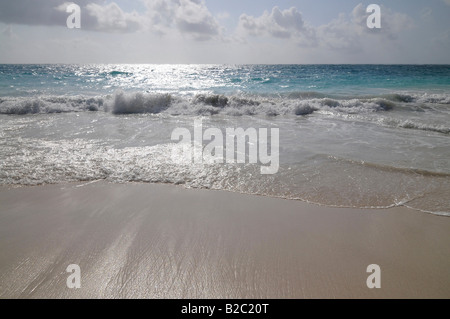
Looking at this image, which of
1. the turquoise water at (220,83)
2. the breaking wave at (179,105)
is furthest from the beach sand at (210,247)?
the turquoise water at (220,83)

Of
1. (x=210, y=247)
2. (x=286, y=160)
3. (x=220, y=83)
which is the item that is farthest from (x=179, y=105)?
(x=220, y=83)

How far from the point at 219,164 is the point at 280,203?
5.97ft

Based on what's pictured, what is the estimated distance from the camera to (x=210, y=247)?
3.11 m

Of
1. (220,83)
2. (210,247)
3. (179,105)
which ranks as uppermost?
(220,83)

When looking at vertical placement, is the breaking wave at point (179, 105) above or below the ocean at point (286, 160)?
above

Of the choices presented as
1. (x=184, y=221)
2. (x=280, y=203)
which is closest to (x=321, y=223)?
(x=280, y=203)

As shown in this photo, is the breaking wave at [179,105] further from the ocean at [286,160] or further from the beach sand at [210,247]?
the beach sand at [210,247]

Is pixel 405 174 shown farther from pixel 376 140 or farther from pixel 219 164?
pixel 219 164

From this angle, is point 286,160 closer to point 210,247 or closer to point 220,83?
point 210,247

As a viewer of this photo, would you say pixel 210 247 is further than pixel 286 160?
No

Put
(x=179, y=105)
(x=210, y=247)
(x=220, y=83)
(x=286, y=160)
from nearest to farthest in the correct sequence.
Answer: (x=210, y=247), (x=286, y=160), (x=179, y=105), (x=220, y=83)

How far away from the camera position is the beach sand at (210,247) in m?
2.55

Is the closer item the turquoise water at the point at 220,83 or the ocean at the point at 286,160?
the ocean at the point at 286,160

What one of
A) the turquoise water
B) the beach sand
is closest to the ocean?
the beach sand
